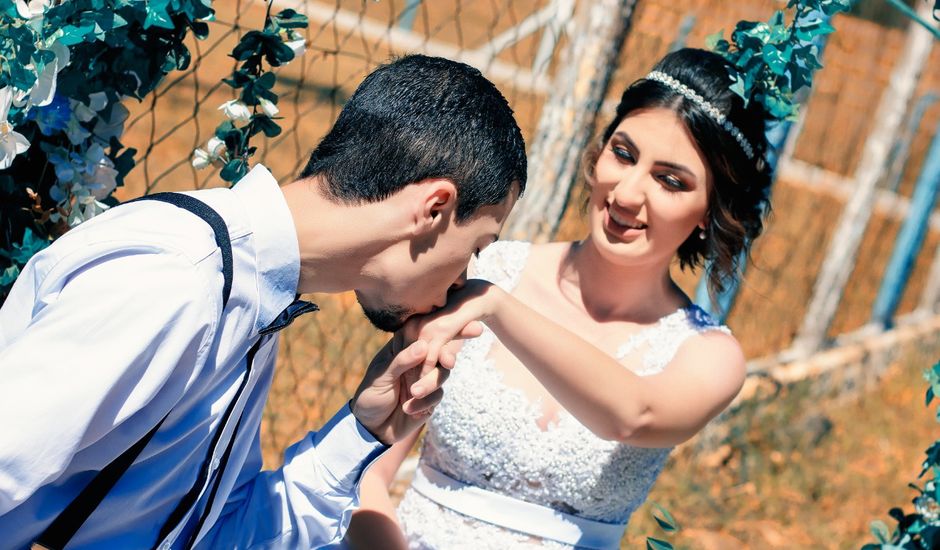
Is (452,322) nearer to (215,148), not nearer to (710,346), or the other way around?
(215,148)

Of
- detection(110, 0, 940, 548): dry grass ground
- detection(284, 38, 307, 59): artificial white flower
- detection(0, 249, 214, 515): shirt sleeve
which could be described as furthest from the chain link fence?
detection(0, 249, 214, 515): shirt sleeve

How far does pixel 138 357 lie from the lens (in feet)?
4.66

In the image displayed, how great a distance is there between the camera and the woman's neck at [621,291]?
8.93ft

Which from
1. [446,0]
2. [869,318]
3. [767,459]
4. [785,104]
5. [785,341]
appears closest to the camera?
[785,104]

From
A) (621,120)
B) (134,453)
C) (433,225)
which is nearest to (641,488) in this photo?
(621,120)

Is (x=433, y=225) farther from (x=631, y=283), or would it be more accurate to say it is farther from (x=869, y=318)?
(x=869, y=318)

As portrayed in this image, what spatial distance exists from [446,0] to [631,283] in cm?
1281

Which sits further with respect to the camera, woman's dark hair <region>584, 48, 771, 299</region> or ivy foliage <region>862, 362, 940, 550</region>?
woman's dark hair <region>584, 48, 771, 299</region>

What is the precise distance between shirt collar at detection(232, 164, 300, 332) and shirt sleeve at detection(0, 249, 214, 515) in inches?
5.9

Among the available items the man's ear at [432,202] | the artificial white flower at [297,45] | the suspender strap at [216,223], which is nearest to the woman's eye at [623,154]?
the artificial white flower at [297,45]

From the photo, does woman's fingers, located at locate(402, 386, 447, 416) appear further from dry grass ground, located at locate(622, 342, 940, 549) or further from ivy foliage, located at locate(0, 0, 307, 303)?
dry grass ground, located at locate(622, 342, 940, 549)

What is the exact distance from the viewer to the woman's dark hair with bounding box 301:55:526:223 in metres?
1.71

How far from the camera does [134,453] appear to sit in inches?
62.0

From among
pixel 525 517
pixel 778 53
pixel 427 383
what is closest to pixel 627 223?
pixel 778 53
